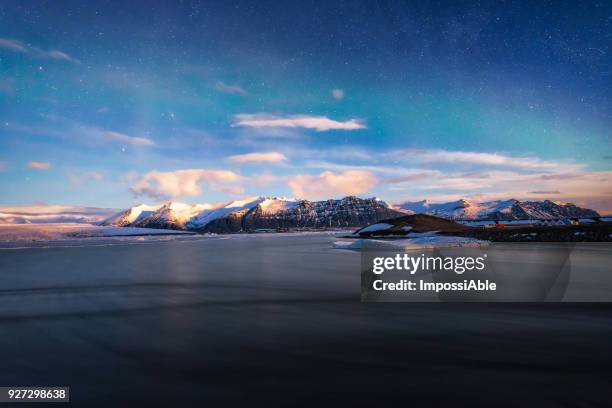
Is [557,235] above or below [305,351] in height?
above

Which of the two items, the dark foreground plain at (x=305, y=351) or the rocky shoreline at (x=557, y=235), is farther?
the rocky shoreline at (x=557, y=235)

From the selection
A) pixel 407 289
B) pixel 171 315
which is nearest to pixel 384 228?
pixel 407 289

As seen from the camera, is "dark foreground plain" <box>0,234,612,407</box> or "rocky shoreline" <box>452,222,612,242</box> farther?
"rocky shoreline" <box>452,222,612,242</box>

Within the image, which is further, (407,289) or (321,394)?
(407,289)

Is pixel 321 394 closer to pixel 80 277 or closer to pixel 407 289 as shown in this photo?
pixel 407 289

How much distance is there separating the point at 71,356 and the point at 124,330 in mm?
2075

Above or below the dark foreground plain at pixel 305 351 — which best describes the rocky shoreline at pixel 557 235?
above

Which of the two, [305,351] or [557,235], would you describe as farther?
[557,235]

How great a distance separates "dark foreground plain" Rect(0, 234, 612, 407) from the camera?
18.8 ft

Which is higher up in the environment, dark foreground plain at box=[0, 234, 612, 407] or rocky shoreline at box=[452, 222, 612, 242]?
rocky shoreline at box=[452, 222, 612, 242]

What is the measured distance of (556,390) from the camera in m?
5.69

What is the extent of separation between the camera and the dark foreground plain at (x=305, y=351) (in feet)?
18.8

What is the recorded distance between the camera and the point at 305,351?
25.7 ft

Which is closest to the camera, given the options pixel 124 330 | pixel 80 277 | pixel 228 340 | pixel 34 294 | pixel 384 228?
pixel 228 340
